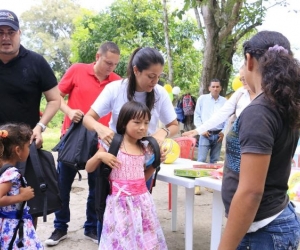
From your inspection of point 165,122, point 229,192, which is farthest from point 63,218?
point 229,192

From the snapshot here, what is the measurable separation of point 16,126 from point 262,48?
1.49 metres

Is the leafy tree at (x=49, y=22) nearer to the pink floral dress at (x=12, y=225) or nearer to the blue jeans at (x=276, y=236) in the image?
the pink floral dress at (x=12, y=225)

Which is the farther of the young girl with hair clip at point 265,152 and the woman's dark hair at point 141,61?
the woman's dark hair at point 141,61

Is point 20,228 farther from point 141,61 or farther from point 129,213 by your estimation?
point 141,61

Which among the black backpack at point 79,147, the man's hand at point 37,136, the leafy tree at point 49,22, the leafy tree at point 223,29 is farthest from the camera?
the leafy tree at point 49,22

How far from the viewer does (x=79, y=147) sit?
2.68 meters

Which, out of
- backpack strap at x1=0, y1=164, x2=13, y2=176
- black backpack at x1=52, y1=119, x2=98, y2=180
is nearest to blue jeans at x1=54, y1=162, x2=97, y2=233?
black backpack at x1=52, y1=119, x2=98, y2=180

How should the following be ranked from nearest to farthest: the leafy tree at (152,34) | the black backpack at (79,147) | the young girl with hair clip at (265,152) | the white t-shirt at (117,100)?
the young girl with hair clip at (265,152) < the white t-shirt at (117,100) < the black backpack at (79,147) < the leafy tree at (152,34)

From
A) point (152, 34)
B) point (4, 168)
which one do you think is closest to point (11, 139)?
point (4, 168)

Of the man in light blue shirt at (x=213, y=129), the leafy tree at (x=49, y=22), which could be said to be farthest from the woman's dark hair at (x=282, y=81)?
the leafy tree at (x=49, y=22)

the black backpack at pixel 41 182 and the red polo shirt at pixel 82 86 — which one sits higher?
the red polo shirt at pixel 82 86

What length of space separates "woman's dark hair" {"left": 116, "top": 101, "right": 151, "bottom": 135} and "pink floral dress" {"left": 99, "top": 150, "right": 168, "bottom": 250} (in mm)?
211

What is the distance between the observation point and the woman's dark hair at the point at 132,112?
235 cm

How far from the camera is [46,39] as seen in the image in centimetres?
3562
